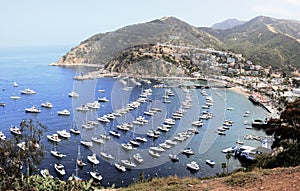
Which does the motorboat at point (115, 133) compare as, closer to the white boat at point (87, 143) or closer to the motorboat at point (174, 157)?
the white boat at point (87, 143)

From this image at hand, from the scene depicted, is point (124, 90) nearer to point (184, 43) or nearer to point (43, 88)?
point (43, 88)

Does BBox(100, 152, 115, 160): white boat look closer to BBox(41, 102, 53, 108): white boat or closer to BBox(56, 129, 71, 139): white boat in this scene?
BBox(56, 129, 71, 139): white boat

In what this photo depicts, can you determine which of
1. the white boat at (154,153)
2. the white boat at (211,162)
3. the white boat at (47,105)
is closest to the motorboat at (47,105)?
the white boat at (47,105)

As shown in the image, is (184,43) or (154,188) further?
(184,43)

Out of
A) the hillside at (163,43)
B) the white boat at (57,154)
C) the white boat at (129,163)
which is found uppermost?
the hillside at (163,43)

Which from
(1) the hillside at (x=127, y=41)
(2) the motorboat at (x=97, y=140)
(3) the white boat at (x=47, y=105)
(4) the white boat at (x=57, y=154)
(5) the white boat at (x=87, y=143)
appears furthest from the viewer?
(1) the hillside at (x=127, y=41)

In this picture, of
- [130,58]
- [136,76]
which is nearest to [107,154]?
[136,76]

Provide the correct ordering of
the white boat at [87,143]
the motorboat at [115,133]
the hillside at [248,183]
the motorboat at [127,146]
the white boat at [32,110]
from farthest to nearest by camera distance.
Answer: the white boat at [32,110] → the motorboat at [115,133] → the white boat at [87,143] → the motorboat at [127,146] → the hillside at [248,183]

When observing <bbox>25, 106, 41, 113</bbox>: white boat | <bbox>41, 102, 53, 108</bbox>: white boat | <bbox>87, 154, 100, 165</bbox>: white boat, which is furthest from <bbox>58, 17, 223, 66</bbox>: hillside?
<bbox>87, 154, 100, 165</bbox>: white boat
